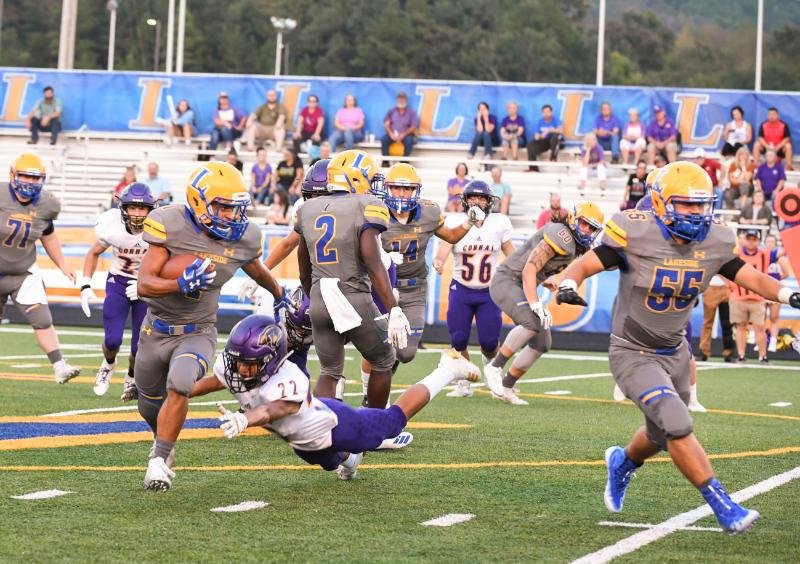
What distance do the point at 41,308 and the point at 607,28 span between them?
65.4 meters

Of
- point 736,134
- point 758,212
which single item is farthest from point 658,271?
point 736,134

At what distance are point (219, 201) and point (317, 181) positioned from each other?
1833 mm

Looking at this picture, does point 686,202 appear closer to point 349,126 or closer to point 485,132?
point 485,132

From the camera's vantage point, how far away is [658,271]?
6.45 meters

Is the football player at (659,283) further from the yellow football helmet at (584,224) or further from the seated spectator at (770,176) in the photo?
the seated spectator at (770,176)

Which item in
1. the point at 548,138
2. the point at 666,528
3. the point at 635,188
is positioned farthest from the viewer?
the point at 548,138

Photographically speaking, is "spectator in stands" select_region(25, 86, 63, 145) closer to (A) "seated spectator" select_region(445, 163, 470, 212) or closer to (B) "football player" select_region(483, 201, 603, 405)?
(A) "seated spectator" select_region(445, 163, 470, 212)

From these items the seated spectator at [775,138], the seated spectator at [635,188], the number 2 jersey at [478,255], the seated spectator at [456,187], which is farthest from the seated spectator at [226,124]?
the number 2 jersey at [478,255]

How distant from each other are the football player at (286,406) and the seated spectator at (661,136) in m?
16.4

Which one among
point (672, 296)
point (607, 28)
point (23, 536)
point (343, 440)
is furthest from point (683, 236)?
point (607, 28)

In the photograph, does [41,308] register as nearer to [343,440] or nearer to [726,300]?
[343,440]

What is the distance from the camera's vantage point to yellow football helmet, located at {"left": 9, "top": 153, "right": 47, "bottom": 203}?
11.2 m

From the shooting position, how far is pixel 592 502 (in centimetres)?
689

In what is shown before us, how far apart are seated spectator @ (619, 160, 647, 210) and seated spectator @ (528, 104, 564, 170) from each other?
2899 mm
